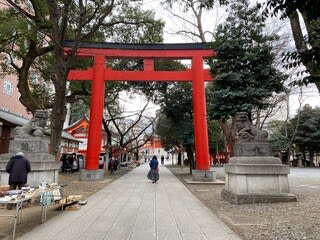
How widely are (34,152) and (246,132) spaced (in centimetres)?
718

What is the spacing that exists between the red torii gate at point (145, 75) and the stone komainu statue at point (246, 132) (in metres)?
7.05

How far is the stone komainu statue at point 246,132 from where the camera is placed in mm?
9938

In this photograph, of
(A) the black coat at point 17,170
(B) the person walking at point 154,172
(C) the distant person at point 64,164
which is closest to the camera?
(A) the black coat at point 17,170

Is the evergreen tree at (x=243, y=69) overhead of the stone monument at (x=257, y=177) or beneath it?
overhead

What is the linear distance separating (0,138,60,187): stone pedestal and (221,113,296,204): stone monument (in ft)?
20.2

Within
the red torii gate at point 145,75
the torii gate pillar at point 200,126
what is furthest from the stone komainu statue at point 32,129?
the torii gate pillar at point 200,126

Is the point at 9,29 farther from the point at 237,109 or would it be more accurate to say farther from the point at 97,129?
the point at 237,109

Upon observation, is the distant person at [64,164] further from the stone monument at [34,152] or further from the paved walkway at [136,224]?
the paved walkway at [136,224]

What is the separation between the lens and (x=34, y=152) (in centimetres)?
916

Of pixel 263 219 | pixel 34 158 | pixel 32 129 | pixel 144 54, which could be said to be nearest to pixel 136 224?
pixel 263 219

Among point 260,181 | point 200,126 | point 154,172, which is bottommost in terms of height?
point 260,181

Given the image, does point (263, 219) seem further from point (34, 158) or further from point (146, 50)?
point (146, 50)

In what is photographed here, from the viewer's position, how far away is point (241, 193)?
9.16m

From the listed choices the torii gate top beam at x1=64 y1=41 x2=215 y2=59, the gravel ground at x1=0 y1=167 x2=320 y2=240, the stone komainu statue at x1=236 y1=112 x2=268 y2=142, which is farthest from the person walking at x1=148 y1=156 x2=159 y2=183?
the stone komainu statue at x1=236 y1=112 x2=268 y2=142
